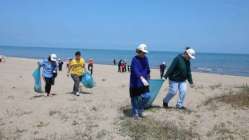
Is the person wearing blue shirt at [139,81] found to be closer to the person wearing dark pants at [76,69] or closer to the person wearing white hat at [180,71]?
the person wearing white hat at [180,71]

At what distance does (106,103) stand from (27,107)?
2.16 m

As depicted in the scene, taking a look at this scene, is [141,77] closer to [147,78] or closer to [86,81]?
[147,78]

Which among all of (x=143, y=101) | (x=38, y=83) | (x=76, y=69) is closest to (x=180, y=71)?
(x=143, y=101)

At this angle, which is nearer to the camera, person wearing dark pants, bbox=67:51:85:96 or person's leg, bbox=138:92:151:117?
person's leg, bbox=138:92:151:117

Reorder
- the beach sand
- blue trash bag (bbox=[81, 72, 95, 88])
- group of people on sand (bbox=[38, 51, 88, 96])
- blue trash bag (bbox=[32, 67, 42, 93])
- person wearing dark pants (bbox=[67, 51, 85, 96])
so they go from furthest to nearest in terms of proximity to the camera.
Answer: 1. blue trash bag (bbox=[81, 72, 95, 88])
2. blue trash bag (bbox=[32, 67, 42, 93])
3. person wearing dark pants (bbox=[67, 51, 85, 96])
4. group of people on sand (bbox=[38, 51, 88, 96])
5. the beach sand

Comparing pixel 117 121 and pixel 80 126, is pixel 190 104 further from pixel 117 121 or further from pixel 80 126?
pixel 80 126

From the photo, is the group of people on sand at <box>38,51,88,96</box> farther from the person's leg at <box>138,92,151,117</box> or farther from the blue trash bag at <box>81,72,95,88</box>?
the person's leg at <box>138,92,151,117</box>

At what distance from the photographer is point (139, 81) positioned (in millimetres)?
8297

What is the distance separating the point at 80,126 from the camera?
8312mm

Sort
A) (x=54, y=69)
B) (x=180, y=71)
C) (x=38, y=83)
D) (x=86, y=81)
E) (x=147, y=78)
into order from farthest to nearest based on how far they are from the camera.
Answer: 1. (x=86, y=81)
2. (x=38, y=83)
3. (x=54, y=69)
4. (x=180, y=71)
5. (x=147, y=78)

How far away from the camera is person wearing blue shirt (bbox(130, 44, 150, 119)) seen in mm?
8242

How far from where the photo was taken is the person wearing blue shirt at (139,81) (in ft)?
27.0

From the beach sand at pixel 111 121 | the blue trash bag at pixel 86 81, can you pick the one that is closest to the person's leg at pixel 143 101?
the beach sand at pixel 111 121

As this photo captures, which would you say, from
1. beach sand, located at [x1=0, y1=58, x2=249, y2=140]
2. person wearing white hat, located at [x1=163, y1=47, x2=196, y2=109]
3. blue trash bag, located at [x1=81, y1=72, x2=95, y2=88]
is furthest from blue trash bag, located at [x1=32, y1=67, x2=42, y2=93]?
person wearing white hat, located at [x1=163, y1=47, x2=196, y2=109]
